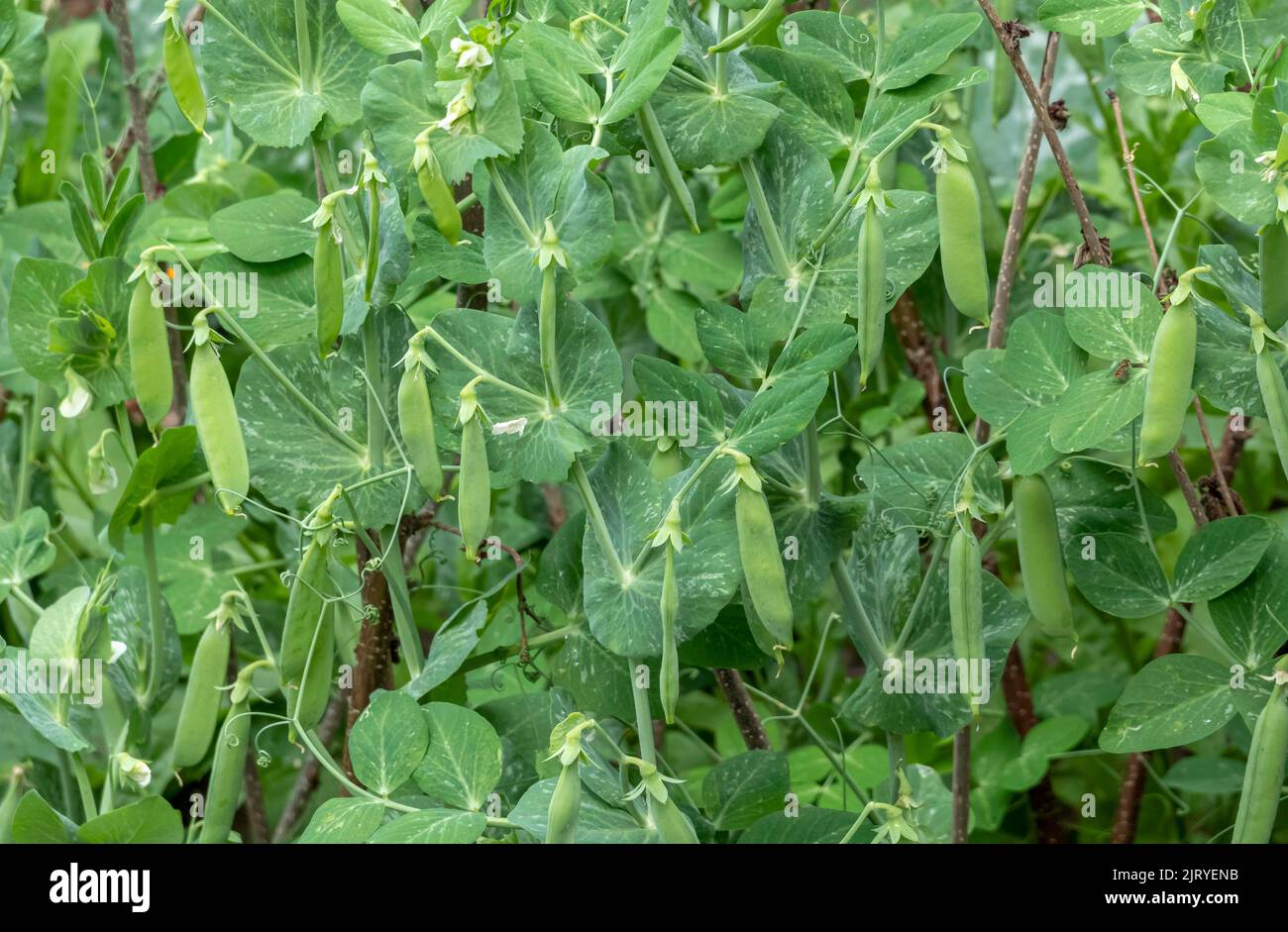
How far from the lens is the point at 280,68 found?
77 cm

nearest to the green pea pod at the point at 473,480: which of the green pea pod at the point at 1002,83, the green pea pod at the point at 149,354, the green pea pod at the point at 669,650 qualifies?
the green pea pod at the point at 669,650

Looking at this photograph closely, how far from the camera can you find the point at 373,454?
0.78 meters

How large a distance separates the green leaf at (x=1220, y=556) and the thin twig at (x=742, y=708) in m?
0.29

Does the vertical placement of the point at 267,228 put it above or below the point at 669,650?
above

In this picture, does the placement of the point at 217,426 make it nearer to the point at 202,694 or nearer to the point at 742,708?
the point at 202,694

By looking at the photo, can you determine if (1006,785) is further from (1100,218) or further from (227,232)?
(227,232)

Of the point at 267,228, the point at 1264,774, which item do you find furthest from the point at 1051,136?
the point at 267,228

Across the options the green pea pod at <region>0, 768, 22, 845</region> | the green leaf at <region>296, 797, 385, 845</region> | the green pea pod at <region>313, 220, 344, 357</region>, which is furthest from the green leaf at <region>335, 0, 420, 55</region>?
the green pea pod at <region>0, 768, 22, 845</region>

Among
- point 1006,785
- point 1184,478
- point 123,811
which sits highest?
point 1184,478

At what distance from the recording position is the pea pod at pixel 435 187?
2.11 ft

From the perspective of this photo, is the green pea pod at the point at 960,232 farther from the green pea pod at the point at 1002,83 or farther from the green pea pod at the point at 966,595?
the green pea pod at the point at 1002,83

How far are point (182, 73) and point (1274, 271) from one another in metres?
0.61
